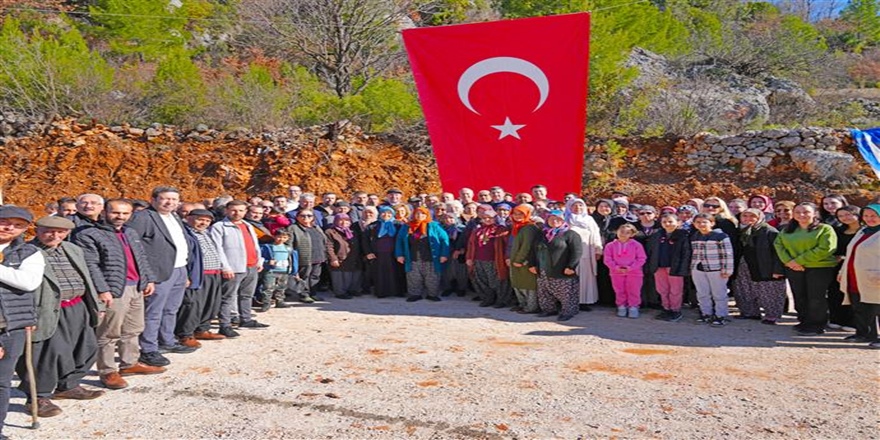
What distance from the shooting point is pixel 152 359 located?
4754mm

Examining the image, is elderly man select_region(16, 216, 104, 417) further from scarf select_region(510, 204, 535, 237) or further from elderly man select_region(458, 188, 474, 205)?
elderly man select_region(458, 188, 474, 205)

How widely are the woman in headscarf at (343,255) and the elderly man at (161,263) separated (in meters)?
3.29

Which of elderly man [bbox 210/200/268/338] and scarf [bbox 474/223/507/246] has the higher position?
scarf [bbox 474/223/507/246]

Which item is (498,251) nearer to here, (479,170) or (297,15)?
(479,170)

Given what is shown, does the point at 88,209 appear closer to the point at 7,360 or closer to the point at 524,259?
the point at 7,360

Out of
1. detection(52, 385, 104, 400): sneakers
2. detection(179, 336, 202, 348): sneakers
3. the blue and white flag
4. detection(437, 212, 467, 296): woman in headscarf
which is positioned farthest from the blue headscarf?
the blue and white flag

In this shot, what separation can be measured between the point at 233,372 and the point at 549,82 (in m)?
6.39

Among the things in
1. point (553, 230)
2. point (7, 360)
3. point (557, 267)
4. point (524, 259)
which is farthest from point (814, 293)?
point (7, 360)

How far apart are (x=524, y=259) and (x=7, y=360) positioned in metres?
5.10

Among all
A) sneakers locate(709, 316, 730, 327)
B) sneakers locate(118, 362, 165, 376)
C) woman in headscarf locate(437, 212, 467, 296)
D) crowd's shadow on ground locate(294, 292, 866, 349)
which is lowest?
sneakers locate(118, 362, 165, 376)

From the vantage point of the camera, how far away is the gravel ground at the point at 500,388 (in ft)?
11.3

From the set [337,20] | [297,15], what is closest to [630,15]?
[337,20]

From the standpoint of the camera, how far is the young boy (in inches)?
285

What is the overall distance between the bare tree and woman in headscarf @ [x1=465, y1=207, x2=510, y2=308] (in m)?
10.2
